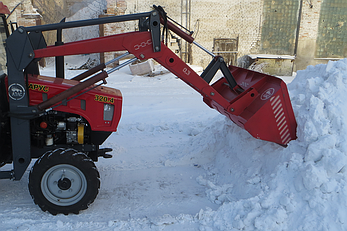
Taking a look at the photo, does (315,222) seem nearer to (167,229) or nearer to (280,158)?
(280,158)

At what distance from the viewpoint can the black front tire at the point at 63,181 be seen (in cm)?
330

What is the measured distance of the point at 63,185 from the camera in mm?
3369

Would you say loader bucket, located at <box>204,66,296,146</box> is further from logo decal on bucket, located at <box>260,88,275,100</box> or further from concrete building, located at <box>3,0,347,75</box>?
concrete building, located at <box>3,0,347,75</box>

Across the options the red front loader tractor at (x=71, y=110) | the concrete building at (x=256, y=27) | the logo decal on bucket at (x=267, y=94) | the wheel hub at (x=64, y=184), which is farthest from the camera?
the concrete building at (x=256, y=27)

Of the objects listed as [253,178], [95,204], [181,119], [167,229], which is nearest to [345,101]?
[253,178]

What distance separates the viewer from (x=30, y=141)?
11.4ft

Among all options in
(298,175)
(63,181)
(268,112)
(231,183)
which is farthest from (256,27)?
(63,181)

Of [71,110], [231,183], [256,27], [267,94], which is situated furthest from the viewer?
[256,27]

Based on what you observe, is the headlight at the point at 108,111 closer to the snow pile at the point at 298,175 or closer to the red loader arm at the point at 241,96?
the red loader arm at the point at 241,96

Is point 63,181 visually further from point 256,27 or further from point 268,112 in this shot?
point 256,27

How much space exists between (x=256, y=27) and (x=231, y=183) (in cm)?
1269

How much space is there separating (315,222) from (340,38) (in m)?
15.0

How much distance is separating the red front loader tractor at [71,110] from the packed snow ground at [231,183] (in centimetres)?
29

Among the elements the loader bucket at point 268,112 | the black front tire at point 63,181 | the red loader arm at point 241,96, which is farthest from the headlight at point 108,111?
the loader bucket at point 268,112
